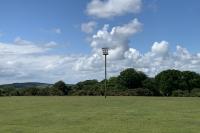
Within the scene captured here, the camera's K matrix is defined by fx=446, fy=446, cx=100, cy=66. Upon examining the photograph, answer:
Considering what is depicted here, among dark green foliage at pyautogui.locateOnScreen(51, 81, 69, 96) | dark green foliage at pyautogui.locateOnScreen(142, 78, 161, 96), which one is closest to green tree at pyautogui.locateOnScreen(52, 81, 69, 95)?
dark green foliage at pyautogui.locateOnScreen(51, 81, 69, 96)

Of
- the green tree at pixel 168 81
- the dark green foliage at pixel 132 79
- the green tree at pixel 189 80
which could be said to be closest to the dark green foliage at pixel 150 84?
the green tree at pixel 168 81

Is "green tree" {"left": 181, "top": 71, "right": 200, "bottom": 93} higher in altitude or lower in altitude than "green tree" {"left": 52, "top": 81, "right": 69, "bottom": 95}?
higher

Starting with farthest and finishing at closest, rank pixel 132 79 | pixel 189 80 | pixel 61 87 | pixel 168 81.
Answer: pixel 132 79
pixel 189 80
pixel 168 81
pixel 61 87

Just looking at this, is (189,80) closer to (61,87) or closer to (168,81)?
(168,81)

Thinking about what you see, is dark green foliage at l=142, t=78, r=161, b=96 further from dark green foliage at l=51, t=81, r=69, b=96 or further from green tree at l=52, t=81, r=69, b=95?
dark green foliage at l=51, t=81, r=69, b=96

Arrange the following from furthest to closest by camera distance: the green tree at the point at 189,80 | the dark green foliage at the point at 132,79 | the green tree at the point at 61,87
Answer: the dark green foliage at the point at 132,79 < the green tree at the point at 189,80 < the green tree at the point at 61,87

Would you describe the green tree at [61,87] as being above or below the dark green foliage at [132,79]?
below

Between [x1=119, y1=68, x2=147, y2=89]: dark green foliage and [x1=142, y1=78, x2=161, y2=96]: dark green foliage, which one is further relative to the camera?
[x1=119, y1=68, x2=147, y2=89]: dark green foliage

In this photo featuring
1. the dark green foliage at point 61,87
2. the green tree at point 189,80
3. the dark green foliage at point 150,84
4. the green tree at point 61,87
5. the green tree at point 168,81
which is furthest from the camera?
the green tree at point 189,80

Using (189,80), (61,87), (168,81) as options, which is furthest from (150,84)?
(61,87)

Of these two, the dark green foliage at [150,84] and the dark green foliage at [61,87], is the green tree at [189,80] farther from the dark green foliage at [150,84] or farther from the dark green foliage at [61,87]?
the dark green foliage at [61,87]

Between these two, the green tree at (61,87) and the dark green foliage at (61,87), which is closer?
the dark green foliage at (61,87)

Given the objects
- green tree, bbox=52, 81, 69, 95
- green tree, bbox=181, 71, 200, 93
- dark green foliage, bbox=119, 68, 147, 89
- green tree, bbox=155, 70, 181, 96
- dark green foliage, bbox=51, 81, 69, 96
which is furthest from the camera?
dark green foliage, bbox=119, 68, 147, 89
